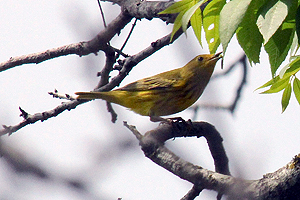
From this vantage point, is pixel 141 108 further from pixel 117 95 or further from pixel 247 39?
pixel 247 39

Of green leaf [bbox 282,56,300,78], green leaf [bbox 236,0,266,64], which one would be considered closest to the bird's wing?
green leaf [bbox 282,56,300,78]

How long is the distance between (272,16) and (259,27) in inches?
3.4

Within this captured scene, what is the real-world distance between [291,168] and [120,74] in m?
2.61

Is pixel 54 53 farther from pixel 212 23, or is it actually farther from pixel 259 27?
pixel 259 27

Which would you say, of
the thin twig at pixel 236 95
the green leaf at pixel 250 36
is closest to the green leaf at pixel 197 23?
the thin twig at pixel 236 95

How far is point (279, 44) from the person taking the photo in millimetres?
2277

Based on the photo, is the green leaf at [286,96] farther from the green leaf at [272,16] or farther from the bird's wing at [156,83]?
the bird's wing at [156,83]

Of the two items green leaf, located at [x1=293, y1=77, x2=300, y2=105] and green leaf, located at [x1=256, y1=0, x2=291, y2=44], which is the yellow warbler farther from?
green leaf, located at [x1=256, y1=0, x2=291, y2=44]

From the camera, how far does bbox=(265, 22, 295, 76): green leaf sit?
2.28 metres

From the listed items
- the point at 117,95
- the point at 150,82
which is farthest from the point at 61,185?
the point at 150,82

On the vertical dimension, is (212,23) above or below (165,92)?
below

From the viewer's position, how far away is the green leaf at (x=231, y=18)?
196 cm

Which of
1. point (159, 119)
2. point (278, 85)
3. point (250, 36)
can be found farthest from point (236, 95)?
point (159, 119)

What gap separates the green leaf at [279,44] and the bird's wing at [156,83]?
466cm
